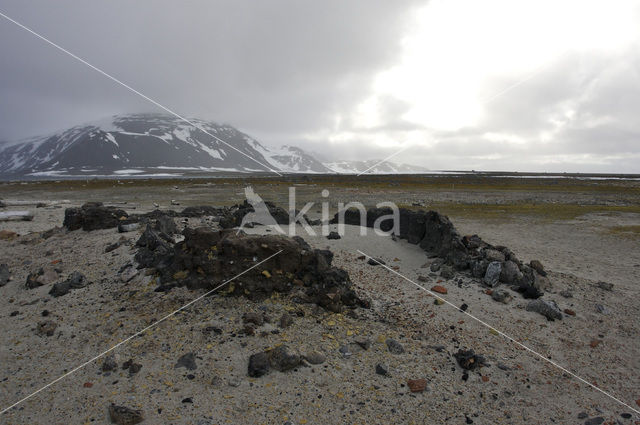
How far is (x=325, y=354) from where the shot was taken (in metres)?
6.71

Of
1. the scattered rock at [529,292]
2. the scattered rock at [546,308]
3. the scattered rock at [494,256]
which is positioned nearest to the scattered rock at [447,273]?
the scattered rock at [494,256]

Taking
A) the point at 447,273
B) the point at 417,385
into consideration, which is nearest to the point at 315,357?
the point at 417,385

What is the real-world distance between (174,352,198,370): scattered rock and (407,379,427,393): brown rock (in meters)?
3.87

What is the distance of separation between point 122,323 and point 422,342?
660 centimetres

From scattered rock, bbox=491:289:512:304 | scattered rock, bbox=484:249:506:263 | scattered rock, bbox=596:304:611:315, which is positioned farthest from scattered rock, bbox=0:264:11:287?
scattered rock, bbox=596:304:611:315

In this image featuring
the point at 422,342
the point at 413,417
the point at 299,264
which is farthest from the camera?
the point at 299,264

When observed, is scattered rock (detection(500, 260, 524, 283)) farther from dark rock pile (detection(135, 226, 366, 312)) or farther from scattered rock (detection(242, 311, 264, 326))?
scattered rock (detection(242, 311, 264, 326))

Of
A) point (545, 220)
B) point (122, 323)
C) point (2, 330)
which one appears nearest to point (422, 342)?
point (122, 323)

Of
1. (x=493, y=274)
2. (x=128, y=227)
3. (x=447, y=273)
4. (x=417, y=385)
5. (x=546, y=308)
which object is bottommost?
(x=417, y=385)

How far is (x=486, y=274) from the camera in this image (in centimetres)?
1026

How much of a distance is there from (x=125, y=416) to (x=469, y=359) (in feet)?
19.6

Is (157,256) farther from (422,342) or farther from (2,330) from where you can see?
(422,342)

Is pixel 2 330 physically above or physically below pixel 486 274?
below

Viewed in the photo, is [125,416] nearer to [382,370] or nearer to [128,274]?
[382,370]
